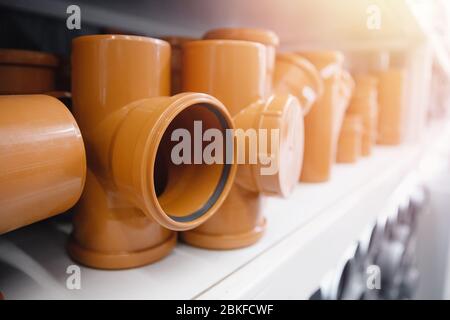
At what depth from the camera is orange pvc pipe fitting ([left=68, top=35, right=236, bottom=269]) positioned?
301mm

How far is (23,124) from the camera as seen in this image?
0.86 ft

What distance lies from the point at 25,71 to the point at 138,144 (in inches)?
7.6

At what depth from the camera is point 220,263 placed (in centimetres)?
41

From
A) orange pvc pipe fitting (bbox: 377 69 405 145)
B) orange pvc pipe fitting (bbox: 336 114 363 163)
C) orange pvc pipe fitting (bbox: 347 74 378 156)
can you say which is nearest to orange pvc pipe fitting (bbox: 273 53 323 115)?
orange pvc pipe fitting (bbox: 336 114 363 163)

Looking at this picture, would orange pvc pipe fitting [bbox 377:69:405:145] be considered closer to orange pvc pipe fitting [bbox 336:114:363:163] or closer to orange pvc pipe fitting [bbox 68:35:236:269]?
orange pvc pipe fitting [bbox 336:114:363:163]

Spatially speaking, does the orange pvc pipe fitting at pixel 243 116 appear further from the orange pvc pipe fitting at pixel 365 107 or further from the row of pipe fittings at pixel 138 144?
the orange pvc pipe fitting at pixel 365 107

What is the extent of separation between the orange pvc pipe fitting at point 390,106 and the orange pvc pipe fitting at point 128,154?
93 cm

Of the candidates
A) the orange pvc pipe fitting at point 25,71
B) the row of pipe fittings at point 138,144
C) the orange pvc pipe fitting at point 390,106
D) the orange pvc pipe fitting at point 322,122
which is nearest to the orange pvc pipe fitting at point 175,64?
the row of pipe fittings at point 138,144

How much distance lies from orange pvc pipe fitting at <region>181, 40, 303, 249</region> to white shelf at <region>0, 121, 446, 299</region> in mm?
26

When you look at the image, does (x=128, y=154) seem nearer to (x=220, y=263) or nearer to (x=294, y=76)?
(x=220, y=263)

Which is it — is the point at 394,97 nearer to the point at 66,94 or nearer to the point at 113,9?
the point at 113,9

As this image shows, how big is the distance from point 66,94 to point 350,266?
665 millimetres

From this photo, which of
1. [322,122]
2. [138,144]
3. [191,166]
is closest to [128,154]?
[138,144]
